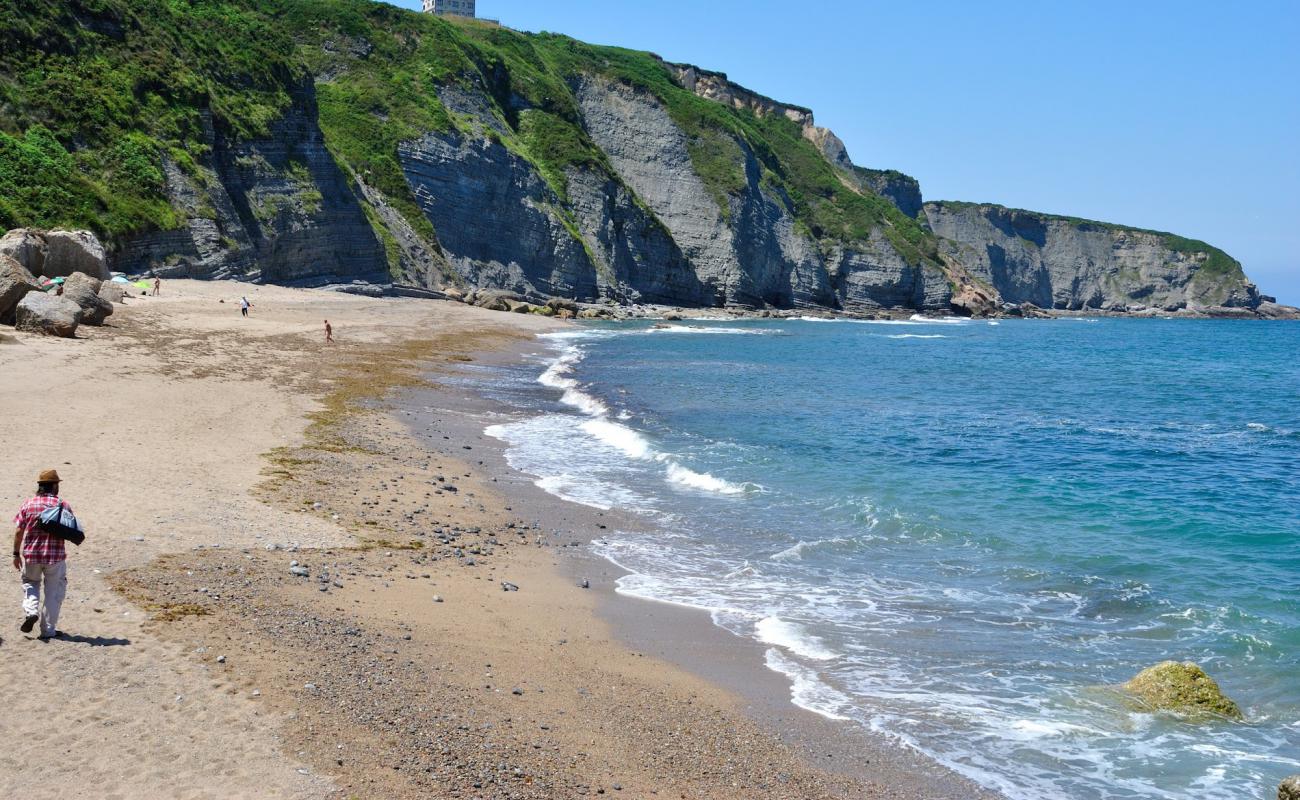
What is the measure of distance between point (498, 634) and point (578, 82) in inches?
3898

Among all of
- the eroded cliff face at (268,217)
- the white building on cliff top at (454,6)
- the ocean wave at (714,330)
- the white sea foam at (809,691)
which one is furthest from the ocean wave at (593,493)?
the white building on cliff top at (454,6)

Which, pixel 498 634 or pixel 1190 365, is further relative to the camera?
pixel 1190 365

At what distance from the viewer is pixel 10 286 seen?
23.7 m

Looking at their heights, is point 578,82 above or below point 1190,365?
above

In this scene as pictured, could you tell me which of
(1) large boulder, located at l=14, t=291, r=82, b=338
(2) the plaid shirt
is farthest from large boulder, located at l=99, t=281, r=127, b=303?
(2) the plaid shirt

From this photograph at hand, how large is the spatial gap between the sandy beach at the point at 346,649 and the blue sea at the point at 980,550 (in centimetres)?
106

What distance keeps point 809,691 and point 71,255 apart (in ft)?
102

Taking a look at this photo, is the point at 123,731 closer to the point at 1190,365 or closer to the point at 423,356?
the point at 423,356

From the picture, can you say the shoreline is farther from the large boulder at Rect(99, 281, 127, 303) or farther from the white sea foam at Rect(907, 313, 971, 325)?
the white sea foam at Rect(907, 313, 971, 325)

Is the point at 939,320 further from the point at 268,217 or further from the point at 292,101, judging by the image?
the point at 268,217

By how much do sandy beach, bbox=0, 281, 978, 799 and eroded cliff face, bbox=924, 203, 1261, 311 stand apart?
16288 centimetres

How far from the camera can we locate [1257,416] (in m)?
32.7

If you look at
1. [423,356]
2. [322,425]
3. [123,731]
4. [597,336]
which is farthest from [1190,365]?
[123,731]

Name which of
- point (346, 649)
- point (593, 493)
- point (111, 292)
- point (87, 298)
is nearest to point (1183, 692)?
point (346, 649)
